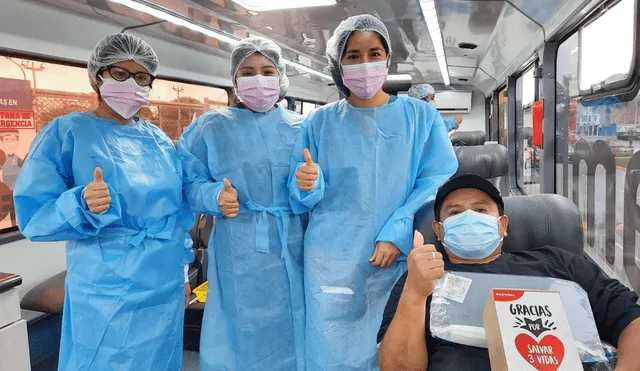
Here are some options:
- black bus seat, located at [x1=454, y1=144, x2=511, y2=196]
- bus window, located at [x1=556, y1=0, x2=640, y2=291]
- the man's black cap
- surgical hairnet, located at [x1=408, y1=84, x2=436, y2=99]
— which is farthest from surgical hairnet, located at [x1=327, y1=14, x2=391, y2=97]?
surgical hairnet, located at [x1=408, y1=84, x2=436, y2=99]

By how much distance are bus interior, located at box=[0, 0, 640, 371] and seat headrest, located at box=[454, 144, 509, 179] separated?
0.01 m

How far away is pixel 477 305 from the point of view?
4.51 ft

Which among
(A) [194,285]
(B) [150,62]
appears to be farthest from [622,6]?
(A) [194,285]

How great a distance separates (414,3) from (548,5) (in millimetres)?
873

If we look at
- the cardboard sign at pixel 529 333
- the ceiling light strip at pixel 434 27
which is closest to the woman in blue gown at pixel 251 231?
the cardboard sign at pixel 529 333

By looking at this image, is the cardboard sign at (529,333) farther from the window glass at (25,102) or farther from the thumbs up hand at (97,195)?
the window glass at (25,102)

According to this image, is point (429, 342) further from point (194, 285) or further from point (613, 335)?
point (194, 285)

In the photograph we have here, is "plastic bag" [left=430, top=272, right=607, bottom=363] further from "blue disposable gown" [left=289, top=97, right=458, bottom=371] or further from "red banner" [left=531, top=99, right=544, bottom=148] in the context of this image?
"red banner" [left=531, top=99, right=544, bottom=148]

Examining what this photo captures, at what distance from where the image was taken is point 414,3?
11.0ft

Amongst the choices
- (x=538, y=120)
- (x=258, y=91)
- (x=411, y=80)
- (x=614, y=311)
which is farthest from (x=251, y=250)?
(x=538, y=120)

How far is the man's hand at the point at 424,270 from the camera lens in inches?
49.1

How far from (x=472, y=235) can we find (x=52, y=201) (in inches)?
57.8

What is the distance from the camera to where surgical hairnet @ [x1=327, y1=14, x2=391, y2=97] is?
1787mm

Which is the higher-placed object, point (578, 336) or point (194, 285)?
point (578, 336)
